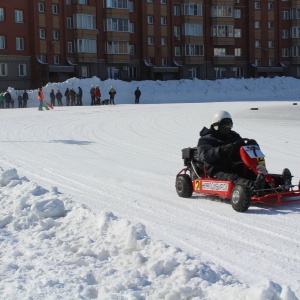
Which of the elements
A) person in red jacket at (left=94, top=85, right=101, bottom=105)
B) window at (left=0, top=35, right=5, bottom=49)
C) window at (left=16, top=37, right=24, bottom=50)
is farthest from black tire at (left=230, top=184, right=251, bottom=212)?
window at (left=16, top=37, right=24, bottom=50)

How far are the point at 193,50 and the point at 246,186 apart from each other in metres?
62.6

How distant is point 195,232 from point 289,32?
243 feet

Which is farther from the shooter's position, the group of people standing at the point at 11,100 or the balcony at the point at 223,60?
the balcony at the point at 223,60

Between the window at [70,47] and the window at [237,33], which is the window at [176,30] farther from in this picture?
the window at [70,47]

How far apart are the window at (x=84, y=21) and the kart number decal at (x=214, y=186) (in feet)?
176

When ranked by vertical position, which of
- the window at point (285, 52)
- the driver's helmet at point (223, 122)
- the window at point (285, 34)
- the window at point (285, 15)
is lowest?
the driver's helmet at point (223, 122)

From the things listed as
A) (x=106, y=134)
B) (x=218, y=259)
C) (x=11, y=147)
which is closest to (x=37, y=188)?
(x=218, y=259)

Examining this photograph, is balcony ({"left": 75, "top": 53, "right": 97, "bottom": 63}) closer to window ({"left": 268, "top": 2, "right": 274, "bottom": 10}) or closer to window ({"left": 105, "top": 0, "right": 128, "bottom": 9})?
window ({"left": 105, "top": 0, "right": 128, "bottom": 9})

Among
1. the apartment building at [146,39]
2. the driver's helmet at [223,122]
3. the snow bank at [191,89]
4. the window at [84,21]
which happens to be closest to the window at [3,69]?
the apartment building at [146,39]

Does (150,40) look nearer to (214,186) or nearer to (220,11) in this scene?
(220,11)

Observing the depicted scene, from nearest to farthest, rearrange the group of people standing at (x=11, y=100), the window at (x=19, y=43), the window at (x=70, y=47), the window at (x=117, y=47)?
the group of people standing at (x=11, y=100) < the window at (x=19, y=43) < the window at (x=70, y=47) < the window at (x=117, y=47)

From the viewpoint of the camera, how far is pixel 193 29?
6888cm

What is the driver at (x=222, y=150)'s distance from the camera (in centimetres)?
802

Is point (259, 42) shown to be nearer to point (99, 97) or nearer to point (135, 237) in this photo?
point (99, 97)
